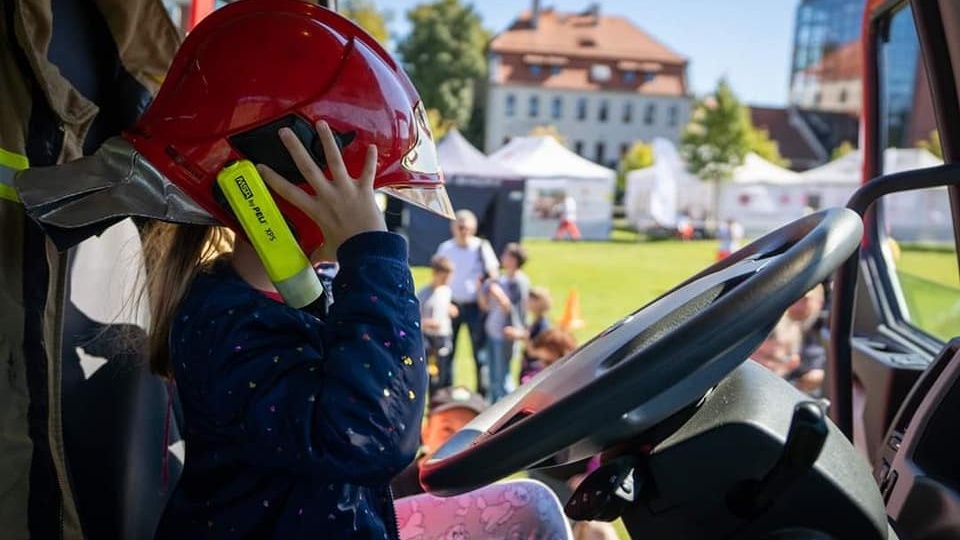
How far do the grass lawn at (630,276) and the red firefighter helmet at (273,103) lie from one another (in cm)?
125

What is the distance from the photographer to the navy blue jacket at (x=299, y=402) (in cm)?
107

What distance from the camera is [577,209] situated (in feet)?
84.7

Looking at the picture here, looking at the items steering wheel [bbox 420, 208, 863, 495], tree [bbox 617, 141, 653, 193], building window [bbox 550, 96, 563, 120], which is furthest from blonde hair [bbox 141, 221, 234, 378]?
building window [bbox 550, 96, 563, 120]

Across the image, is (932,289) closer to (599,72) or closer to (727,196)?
(727,196)

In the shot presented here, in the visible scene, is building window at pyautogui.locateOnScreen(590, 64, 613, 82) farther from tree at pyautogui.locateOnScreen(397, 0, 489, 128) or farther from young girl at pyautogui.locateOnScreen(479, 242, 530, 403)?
young girl at pyautogui.locateOnScreen(479, 242, 530, 403)

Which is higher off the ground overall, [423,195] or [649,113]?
[423,195]

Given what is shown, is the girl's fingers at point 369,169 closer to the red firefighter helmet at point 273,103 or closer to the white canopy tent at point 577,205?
the red firefighter helmet at point 273,103

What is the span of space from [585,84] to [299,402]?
167 feet

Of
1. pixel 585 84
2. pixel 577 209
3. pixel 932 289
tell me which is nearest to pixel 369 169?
pixel 932 289

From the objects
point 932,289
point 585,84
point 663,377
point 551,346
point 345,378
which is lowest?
point 585,84

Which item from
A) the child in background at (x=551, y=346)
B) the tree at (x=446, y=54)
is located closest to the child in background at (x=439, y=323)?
the child in background at (x=551, y=346)

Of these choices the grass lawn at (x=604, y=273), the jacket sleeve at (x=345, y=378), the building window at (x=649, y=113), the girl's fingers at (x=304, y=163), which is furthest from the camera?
the building window at (x=649, y=113)

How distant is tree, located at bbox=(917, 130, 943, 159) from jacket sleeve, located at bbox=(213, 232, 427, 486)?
1.13m

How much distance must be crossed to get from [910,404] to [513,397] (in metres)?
0.79
